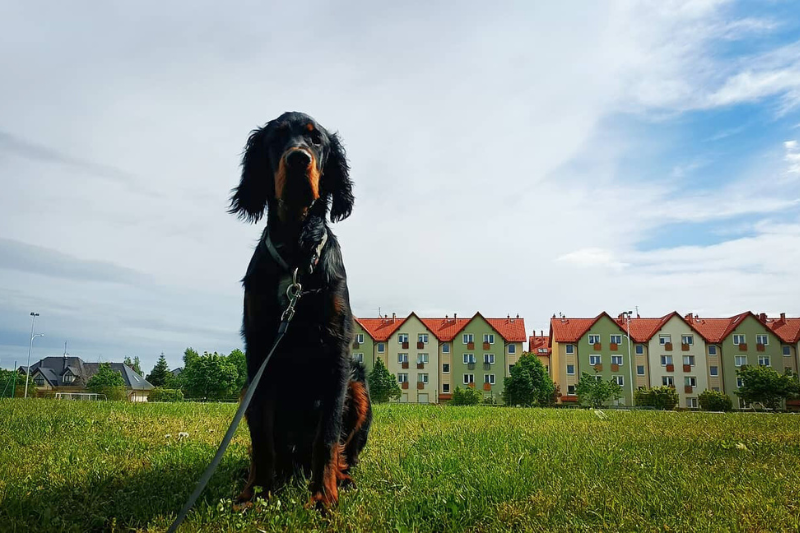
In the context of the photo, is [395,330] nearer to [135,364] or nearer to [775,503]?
[775,503]

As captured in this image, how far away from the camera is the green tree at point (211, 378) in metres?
49.3

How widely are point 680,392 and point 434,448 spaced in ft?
201

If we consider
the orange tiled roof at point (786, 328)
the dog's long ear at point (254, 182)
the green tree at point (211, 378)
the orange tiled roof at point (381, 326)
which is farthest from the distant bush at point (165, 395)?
the orange tiled roof at point (786, 328)

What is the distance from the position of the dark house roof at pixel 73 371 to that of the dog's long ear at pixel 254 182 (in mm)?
87271

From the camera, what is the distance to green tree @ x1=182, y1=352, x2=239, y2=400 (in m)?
49.3

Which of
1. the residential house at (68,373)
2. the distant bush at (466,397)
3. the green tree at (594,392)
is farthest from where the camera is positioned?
the residential house at (68,373)

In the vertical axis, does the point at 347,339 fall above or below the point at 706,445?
above

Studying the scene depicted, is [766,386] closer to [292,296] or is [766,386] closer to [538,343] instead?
[538,343]

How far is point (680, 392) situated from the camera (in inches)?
2283

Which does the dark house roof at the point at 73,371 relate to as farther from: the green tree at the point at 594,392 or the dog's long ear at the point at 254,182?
the dog's long ear at the point at 254,182

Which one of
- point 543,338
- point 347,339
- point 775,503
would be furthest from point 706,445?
point 543,338

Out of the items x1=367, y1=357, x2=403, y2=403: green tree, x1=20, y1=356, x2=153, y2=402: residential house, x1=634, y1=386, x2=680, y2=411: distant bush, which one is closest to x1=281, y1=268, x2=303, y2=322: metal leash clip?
x1=634, y1=386, x2=680, y2=411: distant bush

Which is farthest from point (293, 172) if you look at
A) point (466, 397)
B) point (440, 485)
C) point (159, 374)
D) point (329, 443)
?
point (159, 374)

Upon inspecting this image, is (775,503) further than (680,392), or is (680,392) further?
(680,392)
